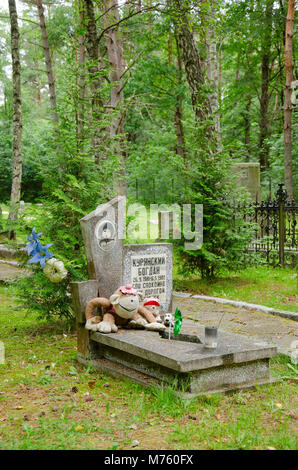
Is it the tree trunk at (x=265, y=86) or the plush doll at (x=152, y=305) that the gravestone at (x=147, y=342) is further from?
the tree trunk at (x=265, y=86)

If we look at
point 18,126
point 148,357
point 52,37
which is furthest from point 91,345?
point 52,37

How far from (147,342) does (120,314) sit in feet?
1.86

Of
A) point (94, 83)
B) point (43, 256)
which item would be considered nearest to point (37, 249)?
point (43, 256)

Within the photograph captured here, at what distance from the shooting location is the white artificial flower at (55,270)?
5281 mm

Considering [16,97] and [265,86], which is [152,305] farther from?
[265,86]

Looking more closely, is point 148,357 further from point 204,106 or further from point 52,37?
point 52,37

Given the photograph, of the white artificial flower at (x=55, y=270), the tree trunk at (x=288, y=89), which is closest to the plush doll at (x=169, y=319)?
the white artificial flower at (x=55, y=270)

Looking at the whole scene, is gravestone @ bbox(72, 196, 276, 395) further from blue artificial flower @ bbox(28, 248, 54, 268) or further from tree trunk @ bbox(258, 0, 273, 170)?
tree trunk @ bbox(258, 0, 273, 170)

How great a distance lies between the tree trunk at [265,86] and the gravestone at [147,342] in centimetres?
1703

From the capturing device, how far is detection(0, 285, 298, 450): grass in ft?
9.86

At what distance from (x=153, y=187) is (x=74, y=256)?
13.4 metres

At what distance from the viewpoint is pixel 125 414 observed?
3490mm

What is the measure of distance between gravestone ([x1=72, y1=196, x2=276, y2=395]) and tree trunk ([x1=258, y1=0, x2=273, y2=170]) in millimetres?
17032

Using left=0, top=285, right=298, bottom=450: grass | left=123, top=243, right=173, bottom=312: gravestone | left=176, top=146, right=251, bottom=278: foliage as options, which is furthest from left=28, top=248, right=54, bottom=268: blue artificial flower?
left=176, top=146, right=251, bottom=278: foliage
